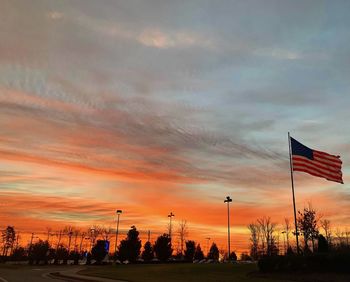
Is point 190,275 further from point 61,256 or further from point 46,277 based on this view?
point 61,256

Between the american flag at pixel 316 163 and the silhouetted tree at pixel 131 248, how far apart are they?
6718 centimetres

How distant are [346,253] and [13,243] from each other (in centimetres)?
16019

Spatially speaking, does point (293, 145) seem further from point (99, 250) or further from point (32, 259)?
point (32, 259)

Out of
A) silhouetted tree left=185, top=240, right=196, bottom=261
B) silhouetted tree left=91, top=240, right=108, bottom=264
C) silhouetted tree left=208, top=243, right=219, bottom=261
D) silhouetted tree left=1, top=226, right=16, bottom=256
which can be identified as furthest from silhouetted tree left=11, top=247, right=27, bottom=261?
silhouetted tree left=208, top=243, right=219, bottom=261

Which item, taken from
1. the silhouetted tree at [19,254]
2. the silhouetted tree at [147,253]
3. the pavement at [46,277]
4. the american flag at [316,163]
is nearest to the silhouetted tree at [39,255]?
the silhouetted tree at [147,253]

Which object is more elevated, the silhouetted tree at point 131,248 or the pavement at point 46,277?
the silhouetted tree at point 131,248

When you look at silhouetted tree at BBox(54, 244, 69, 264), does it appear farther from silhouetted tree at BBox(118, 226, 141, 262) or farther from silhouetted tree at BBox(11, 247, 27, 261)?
silhouetted tree at BBox(118, 226, 141, 262)

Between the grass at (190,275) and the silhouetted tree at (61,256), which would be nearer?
the grass at (190,275)

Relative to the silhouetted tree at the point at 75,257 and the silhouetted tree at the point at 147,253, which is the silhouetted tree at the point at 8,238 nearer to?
the silhouetted tree at the point at 75,257

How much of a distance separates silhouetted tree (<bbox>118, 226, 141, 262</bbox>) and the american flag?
67182 mm

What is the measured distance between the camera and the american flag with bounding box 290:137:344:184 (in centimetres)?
3084

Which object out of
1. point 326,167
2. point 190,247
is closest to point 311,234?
point 326,167

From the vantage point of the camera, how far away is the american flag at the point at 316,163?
3084 centimetres

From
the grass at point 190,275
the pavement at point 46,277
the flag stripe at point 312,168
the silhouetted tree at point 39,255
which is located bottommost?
the pavement at point 46,277
